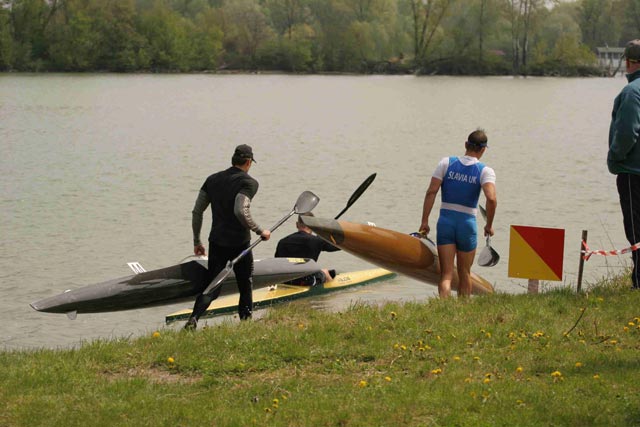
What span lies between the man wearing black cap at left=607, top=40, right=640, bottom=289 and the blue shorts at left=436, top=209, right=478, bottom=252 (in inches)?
53.9

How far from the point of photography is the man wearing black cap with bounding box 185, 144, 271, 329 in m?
9.09

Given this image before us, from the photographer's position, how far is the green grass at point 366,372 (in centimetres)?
605

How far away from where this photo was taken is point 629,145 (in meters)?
8.97

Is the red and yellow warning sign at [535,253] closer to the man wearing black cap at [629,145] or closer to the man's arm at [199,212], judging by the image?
the man wearing black cap at [629,145]

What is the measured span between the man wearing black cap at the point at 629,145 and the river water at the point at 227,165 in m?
2.02

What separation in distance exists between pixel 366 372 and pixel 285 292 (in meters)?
5.38

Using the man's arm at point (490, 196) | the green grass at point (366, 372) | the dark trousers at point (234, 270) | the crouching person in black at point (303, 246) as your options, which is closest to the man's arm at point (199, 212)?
the dark trousers at point (234, 270)

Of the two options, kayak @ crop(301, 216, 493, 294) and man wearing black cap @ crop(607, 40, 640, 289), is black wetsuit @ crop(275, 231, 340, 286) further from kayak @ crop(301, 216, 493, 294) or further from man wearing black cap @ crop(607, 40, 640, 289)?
man wearing black cap @ crop(607, 40, 640, 289)

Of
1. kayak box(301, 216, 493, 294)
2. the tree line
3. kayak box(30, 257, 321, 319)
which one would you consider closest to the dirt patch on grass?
kayak box(30, 257, 321, 319)

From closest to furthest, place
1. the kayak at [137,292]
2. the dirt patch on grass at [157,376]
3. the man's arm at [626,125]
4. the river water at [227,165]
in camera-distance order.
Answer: the dirt patch on grass at [157,376]
the man's arm at [626,125]
the kayak at [137,292]
the river water at [227,165]

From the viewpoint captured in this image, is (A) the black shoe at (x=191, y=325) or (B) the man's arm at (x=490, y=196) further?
(B) the man's arm at (x=490, y=196)

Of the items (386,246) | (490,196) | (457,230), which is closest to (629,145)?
(490,196)

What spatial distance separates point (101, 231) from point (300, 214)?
31.1 ft

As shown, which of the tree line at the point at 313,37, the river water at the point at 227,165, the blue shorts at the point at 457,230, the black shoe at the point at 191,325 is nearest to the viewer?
the black shoe at the point at 191,325
